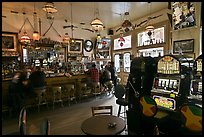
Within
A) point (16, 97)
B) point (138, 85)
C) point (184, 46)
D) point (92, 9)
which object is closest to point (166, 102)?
point (138, 85)

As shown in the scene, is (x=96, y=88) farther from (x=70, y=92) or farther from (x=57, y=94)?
(x=57, y=94)

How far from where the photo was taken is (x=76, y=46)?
8258 mm

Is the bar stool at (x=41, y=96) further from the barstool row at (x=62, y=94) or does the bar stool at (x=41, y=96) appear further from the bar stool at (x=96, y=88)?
the bar stool at (x=96, y=88)

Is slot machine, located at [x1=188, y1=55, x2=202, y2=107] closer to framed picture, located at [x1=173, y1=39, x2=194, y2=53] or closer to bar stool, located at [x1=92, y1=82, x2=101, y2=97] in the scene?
framed picture, located at [x1=173, y1=39, x2=194, y2=53]

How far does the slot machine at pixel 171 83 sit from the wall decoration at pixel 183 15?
224cm

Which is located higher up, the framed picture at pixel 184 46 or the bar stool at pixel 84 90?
the framed picture at pixel 184 46

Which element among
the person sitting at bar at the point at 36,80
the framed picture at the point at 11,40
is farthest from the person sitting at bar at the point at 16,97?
the framed picture at the point at 11,40

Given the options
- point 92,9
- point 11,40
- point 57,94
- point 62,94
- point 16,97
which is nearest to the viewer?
point 16,97

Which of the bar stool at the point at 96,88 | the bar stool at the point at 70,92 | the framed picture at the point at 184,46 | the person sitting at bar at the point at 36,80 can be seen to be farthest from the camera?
the bar stool at the point at 96,88

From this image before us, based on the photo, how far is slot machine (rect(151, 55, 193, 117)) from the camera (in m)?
2.50

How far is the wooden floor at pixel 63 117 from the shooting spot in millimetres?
3260

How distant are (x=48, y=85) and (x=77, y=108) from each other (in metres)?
1.19

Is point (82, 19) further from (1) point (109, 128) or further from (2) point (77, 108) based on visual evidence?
(1) point (109, 128)

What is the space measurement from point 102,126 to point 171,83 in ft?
4.71
